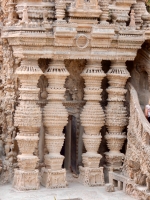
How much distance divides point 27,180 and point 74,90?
2585 mm

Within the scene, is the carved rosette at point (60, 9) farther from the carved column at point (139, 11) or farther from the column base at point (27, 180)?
the column base at point (27, 180)

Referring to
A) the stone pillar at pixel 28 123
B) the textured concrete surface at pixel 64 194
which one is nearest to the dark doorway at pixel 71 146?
the textured concrete surface at pixel 64 194

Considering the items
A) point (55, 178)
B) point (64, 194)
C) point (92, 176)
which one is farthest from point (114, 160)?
point (64, 194)

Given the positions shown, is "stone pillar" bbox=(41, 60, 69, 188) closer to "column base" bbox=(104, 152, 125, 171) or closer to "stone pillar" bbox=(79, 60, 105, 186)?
"stone pillar" bbox=(79, 60, 105, 186)

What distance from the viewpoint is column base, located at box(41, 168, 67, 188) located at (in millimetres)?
16969

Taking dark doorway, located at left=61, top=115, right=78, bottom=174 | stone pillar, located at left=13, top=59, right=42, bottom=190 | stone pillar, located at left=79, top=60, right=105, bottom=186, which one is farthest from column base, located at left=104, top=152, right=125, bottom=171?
stone pillar, located at left=13, top=59, right=42, bottom=190

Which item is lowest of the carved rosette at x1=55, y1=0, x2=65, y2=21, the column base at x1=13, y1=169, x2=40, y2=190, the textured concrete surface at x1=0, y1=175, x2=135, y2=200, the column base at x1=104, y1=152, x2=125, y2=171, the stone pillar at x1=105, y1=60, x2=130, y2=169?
the textured concrete surface at x1=0, y1=175, x2=135, y2=200

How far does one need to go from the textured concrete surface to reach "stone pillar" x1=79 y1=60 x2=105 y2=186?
369mm

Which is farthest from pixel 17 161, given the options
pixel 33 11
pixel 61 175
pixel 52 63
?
pixel 33 11

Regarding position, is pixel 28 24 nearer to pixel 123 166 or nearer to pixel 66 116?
pixel 66 116

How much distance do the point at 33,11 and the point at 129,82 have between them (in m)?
3.06

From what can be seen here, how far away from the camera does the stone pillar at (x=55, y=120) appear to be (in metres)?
16.9

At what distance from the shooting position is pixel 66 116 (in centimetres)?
1703

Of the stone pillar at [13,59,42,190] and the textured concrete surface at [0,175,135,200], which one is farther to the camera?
the stone pillar at [13,59,42,190]
